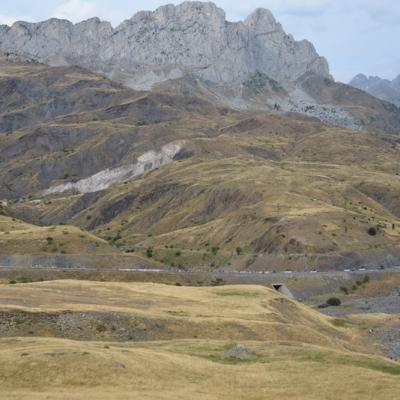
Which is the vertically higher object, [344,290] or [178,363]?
[178,363]

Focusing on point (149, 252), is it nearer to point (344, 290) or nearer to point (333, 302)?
point (344, 290)

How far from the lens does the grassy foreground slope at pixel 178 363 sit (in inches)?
1788

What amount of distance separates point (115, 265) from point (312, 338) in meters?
70.8

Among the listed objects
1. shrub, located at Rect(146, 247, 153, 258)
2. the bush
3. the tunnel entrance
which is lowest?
the bush

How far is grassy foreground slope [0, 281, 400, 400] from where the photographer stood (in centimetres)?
4541

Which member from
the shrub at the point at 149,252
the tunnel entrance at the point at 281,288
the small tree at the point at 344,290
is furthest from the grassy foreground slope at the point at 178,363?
the shrub at the point at 149,252

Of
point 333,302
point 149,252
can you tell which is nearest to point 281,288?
point 333,302

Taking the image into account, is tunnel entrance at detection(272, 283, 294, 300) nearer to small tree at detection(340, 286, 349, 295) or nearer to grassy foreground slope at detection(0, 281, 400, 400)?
small tree at detection(340, 286, 349, 295)

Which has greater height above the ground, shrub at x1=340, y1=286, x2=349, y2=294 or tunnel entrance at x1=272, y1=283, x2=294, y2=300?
tunnel entrance at x1=272, y1=283, x2=294, y2=300

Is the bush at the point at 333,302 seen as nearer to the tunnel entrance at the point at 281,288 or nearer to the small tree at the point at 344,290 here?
the tunnel entrance at the point at 281,288

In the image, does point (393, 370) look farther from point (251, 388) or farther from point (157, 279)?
point (157, 279)

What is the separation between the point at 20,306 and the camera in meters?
73.8

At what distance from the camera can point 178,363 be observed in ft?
172

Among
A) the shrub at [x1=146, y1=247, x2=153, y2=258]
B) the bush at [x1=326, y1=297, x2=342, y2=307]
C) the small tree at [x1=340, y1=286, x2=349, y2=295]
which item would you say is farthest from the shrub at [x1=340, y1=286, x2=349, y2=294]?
the shrub at [x1=146, y1=247, x2=153, y2=258]
